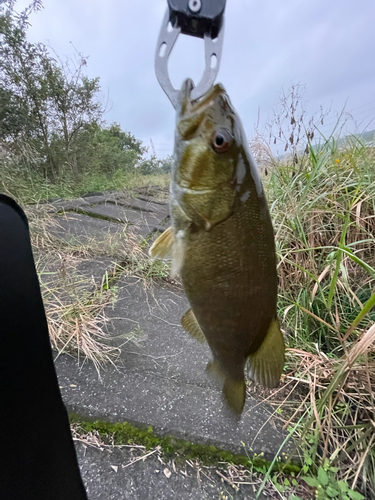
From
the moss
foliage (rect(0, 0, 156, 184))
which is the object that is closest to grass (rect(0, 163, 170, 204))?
foliage (rect(0, 0, 156, 184))

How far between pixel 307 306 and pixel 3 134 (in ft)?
12.2

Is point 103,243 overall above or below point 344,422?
above

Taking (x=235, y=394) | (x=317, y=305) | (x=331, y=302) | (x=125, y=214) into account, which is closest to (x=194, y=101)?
(x=235, y=394)

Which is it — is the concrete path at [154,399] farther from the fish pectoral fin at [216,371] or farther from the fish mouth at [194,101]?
the fish mouth at [194,101]

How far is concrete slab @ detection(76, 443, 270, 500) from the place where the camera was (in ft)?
2.82

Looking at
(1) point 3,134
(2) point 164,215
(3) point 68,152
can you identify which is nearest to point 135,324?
(2) point 164,215

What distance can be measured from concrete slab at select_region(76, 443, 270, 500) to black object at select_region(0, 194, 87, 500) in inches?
11.0

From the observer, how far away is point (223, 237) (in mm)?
457

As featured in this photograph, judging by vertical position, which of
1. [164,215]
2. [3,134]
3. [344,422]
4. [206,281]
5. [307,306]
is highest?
[3,134]

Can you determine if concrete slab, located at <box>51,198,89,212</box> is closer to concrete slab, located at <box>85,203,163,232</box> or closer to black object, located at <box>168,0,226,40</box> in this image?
concrete slab, located at <box>85,203,163,232</box>

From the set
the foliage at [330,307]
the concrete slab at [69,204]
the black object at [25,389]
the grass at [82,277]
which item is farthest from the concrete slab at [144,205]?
the black object at [25,389]

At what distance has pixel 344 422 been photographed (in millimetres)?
1118

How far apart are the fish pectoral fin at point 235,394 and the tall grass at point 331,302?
1.51ft

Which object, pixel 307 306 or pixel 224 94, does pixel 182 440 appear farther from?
pixel 224 94
